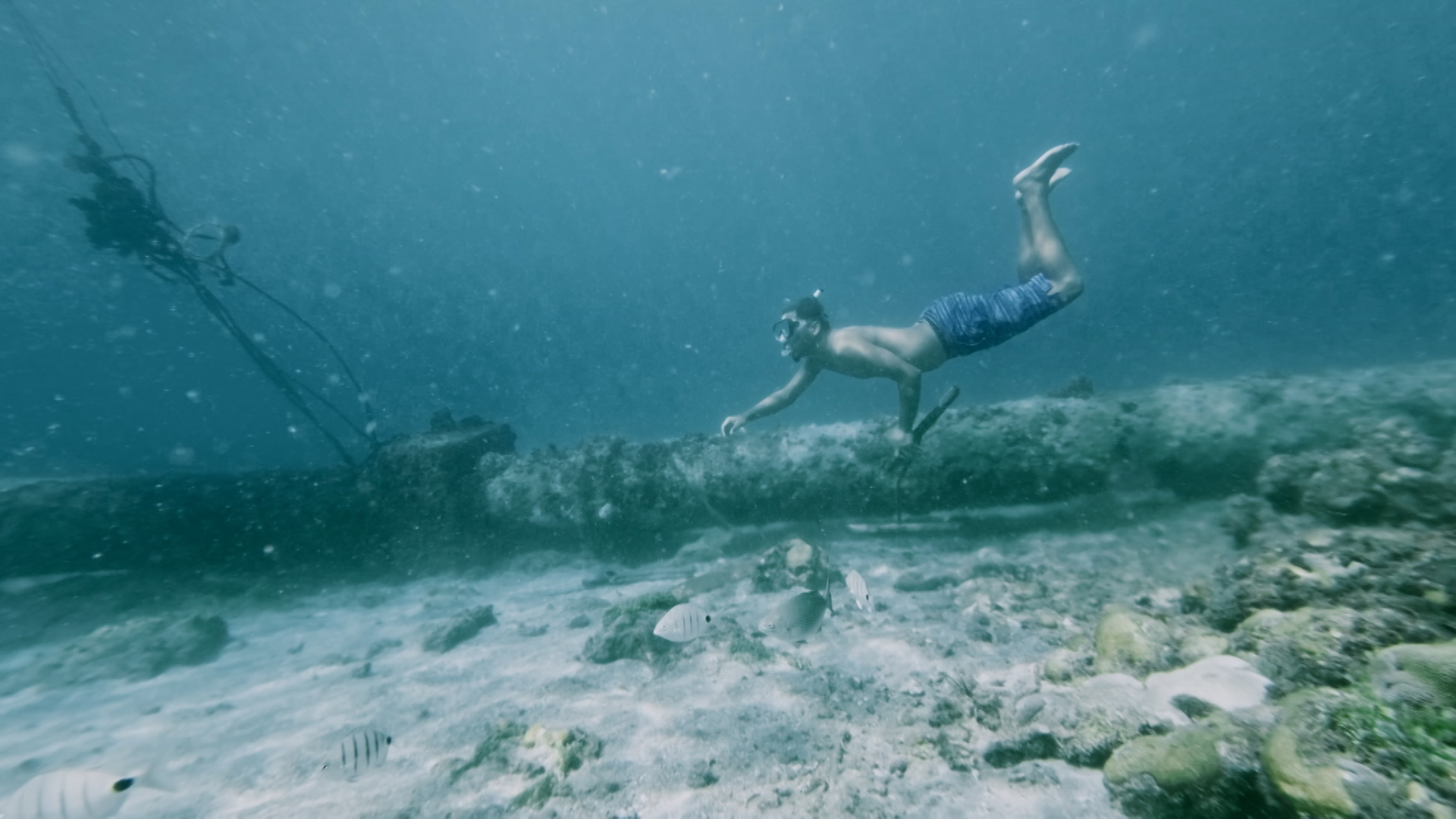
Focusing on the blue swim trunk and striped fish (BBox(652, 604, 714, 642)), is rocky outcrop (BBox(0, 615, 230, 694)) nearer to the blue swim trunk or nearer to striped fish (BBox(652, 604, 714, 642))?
striped fish (BBox(652, 604, 714, 642))

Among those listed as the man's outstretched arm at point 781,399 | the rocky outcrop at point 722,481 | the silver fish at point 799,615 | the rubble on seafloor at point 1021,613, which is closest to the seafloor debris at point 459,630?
the rubble on seafloor at point 1021,613

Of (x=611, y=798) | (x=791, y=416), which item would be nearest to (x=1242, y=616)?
(x=611, y=798)

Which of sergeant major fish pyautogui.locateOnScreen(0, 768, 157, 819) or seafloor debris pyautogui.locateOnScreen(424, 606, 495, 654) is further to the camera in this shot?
seafloor debris pyautogui.locateOnScreen(424, 606, 495, 654)

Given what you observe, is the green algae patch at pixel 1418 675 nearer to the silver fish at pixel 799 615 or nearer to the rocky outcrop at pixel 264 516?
the silver fish at pixel 799 615

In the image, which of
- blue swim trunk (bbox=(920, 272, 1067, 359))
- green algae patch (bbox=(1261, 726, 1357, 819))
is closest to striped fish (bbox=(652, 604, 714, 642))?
green algae patch (bbox=(1261, 726, 1357, 819))

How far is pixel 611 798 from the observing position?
10.5 feet

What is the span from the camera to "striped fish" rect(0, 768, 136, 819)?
2748mm

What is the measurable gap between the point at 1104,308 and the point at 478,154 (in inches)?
4589

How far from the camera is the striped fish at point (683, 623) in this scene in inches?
148

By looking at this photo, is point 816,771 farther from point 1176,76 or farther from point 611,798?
point 1176,76

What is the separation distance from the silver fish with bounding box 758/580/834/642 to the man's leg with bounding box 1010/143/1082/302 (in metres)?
5.45

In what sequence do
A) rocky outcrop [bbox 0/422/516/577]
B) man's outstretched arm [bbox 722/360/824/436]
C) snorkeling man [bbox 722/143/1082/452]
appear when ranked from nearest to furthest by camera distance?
snorkeling man [bbox 722/143/1082/452]
man's outstretched arm [bbox 722/360/824/436]
rocky outcrop [bbox 0/422/516/577]

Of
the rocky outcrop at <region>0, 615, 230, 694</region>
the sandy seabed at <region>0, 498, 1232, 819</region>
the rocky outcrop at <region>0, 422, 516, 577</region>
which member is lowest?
the sandy seabed at <region>0, 498, 1232, 819</region>

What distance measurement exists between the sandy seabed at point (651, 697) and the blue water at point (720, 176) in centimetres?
2368
